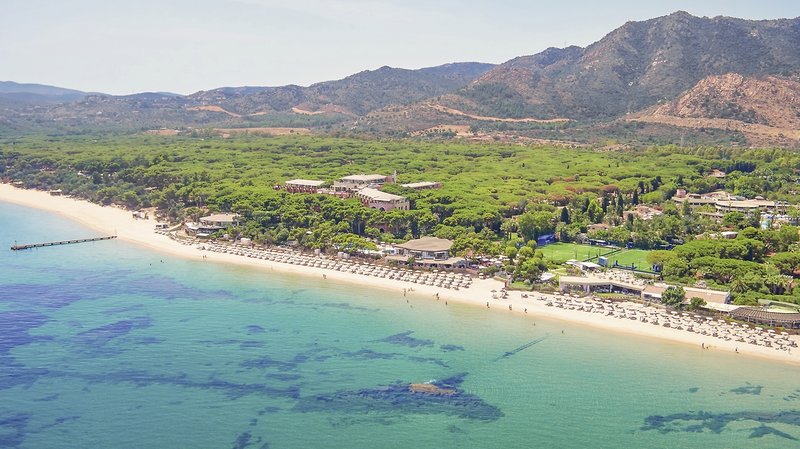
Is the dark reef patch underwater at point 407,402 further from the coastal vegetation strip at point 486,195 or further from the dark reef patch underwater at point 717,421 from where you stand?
the coastal vegetation strip at point 486,195

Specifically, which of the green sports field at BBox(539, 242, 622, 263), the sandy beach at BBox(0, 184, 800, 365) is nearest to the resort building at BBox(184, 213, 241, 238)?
the sandy beach at BBox(0, 184, 800, 365)

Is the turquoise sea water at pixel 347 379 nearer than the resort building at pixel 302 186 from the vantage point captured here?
Yes

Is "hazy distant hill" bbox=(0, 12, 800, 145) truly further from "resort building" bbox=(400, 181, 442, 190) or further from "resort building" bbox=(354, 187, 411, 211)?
"resort building" bbox=(354, 187, 411, 211)

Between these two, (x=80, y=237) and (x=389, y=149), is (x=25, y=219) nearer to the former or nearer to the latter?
(x=80, y=237)

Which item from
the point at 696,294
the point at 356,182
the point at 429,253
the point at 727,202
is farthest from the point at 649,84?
the point at 696,294

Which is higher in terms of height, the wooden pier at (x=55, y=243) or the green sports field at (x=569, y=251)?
the green sports field at (x=569, y=251)

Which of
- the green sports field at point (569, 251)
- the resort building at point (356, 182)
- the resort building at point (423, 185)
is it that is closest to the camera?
the green sports field at point (569, 251)

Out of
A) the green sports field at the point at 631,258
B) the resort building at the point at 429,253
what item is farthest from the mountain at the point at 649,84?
the resort building at the point at 429,253
